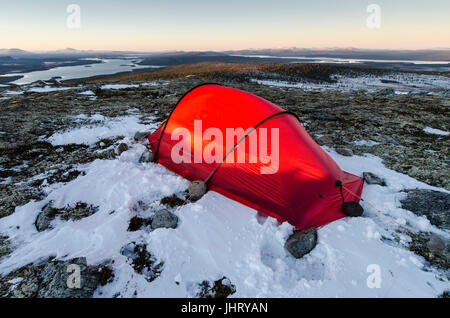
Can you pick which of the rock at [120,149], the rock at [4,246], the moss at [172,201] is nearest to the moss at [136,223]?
the moss at [172,201]

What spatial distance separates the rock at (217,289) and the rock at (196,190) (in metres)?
2.44

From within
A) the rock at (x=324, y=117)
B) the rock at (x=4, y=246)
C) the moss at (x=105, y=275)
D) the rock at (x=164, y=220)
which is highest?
the rock at (x=324, y=117)

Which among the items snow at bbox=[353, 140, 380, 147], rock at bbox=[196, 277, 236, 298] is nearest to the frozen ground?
snow at bbox=[353, 140, 380, 147]

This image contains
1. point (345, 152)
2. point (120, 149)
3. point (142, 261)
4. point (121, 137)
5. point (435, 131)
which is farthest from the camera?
point (435, 131)

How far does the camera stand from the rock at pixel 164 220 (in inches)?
200

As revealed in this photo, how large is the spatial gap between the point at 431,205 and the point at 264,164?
4590mm

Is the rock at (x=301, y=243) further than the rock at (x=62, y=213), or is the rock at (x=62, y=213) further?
the rock at (x=62, y=213)

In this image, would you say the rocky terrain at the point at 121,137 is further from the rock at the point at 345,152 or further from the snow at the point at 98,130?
the snow at the point at 98,130

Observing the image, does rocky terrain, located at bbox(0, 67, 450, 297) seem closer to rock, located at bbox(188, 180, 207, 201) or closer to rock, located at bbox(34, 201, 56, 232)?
rock, located at bbox(34, 201, 56, 232)

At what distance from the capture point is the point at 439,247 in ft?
14.6

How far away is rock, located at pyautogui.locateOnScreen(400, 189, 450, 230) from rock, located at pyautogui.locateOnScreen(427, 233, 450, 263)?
86cm

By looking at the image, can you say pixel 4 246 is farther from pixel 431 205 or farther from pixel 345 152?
pixel 345 152

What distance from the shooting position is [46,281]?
376 centimetres

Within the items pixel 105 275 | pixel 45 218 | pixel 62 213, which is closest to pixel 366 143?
pixel 105 275
